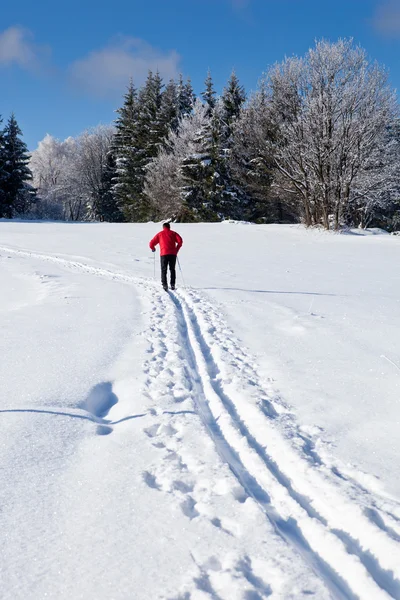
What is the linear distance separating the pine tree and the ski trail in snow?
39.3 m

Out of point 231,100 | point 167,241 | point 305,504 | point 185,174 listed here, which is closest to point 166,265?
point 167,241

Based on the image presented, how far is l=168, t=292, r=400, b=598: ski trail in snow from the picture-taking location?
89.7 inches

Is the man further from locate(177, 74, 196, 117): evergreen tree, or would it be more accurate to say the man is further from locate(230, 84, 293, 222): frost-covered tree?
locate(177, 74, 196, 117): evergreen tree

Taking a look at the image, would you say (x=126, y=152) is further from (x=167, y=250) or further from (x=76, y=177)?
(x=167, y=250)

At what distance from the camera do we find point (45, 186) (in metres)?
60.4

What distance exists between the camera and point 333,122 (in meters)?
21.4

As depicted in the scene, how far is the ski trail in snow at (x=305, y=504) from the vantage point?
228cm

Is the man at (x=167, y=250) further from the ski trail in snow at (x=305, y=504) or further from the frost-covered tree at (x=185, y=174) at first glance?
the frost-covered tree at (x=185, y=174)

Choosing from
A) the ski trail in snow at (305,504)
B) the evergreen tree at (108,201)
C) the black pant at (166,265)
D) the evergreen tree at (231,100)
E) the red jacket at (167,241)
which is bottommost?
the ski trail in snow at (305,504)

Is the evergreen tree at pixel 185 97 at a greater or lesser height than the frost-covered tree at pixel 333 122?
greater

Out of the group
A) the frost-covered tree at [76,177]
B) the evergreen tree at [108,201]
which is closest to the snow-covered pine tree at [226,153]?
the evergreen tree at [108,201]

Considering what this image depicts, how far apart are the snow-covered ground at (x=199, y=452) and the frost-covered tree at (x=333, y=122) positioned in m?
15.5

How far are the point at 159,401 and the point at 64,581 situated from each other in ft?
7.54

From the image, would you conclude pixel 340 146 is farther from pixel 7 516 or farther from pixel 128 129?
pixel 128 129
